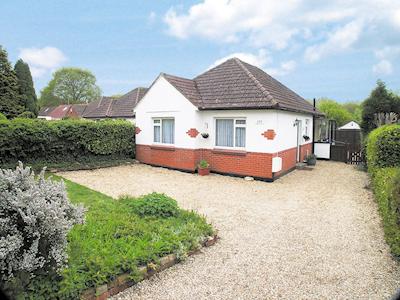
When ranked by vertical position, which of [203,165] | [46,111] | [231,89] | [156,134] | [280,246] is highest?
[46,111]

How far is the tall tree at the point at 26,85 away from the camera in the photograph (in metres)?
28.1

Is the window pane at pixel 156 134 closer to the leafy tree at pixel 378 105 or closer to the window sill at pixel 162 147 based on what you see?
the window sill at pixel 162 147

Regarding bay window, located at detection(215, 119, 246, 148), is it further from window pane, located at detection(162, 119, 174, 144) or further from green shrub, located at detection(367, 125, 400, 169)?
green shrub, located at detection(367, 125, 400, 169)

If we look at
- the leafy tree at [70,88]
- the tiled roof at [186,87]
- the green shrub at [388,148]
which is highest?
the leafy tree at [70,88]

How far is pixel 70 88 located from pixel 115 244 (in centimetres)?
6372

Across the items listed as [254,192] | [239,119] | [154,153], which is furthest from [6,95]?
[254,192]

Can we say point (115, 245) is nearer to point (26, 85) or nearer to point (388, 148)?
point (388, 148)

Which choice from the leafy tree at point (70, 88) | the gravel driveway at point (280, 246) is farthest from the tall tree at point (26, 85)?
the leafy tree at point (70, 88)

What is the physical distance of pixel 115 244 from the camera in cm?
462

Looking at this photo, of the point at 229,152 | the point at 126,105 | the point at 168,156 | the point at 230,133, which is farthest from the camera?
the point at 126,105

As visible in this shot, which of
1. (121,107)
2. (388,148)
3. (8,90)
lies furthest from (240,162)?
(8,90)

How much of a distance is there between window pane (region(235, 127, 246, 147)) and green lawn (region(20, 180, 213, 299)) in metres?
6.66

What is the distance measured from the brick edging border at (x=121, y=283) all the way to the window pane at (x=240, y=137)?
27.7 feet

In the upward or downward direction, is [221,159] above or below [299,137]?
below
